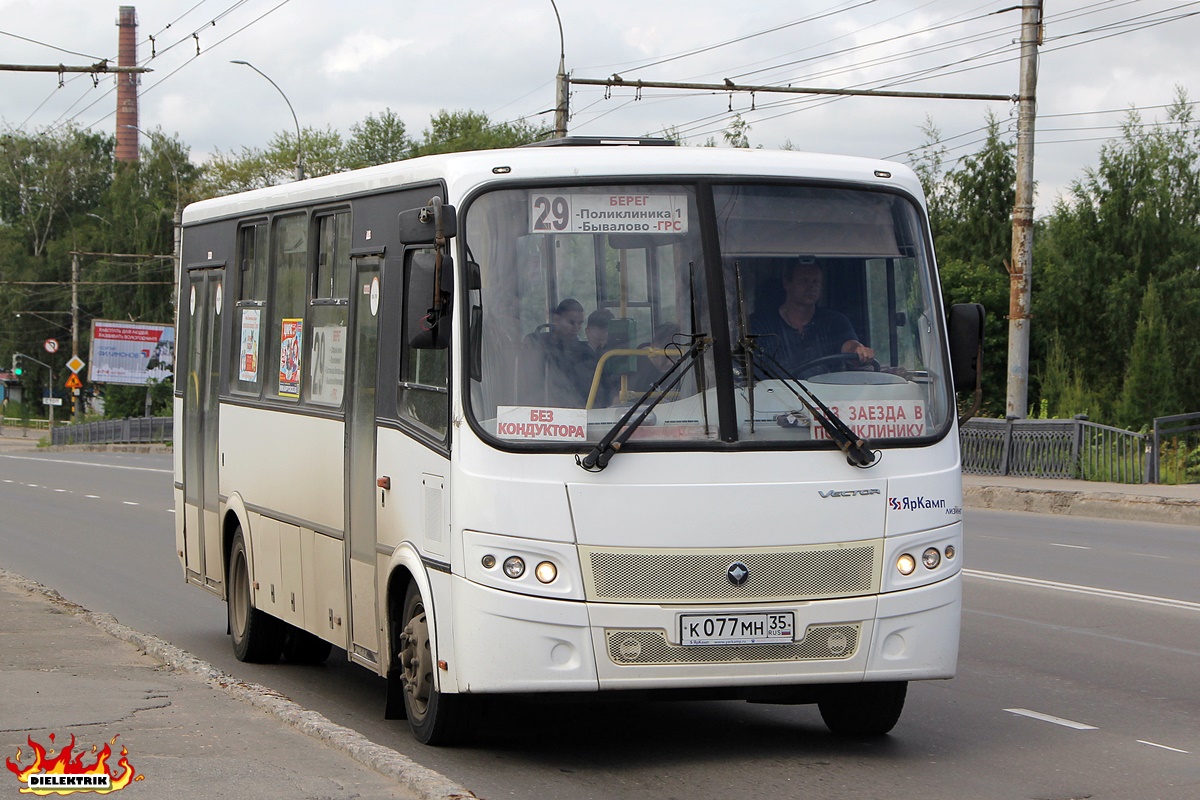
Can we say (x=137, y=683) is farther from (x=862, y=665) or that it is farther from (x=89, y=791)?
(x=862, y=665)

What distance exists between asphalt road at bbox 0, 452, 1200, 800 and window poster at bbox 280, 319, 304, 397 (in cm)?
171

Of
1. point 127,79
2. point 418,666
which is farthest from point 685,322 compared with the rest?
point 127,79

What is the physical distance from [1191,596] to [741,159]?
729 cm

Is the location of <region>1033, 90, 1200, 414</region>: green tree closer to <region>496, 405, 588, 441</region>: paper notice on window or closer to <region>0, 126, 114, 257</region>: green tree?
<region>496, 405, 588, 441</region>: paper notice on window

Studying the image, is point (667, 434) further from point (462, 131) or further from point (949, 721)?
point (462, 131)

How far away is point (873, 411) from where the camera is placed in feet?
23.5

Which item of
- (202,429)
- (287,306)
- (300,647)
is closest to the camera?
(287,306)

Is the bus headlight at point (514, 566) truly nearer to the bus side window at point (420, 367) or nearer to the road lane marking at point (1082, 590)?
the bus side window at point (420, 367)

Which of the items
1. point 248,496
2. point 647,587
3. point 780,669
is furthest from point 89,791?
point 248,496

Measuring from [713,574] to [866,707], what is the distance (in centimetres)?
130

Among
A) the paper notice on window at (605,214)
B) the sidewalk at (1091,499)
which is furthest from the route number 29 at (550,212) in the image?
the sidewalk at (1091,499)

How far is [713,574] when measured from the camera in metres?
6.80

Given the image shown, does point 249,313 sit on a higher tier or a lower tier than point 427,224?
lower

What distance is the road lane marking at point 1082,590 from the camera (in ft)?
41.2
